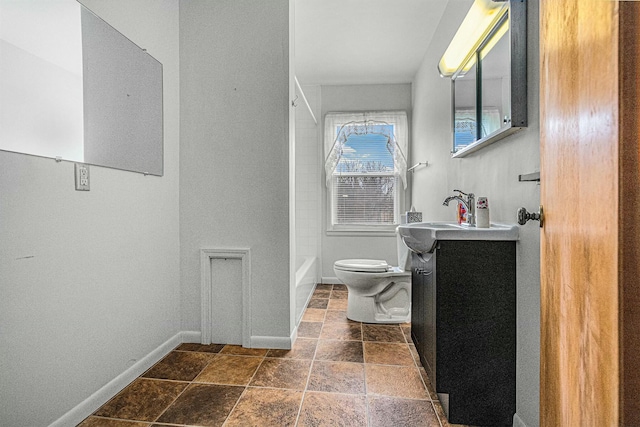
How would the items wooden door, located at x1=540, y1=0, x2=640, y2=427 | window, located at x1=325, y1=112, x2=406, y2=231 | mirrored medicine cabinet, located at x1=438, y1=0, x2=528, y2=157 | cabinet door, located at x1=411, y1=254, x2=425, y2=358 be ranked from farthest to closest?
window, located at x1=325, y1=112, x2=406, y2=231, cabinet door, located at x1=411, y1=254, x2=425, y2=358, mirrored medicine cabinet, located at x1=438, y1=0, x2=528, y2=157, wooden door, located at x1=540, y1=0, x2=640, y2=427

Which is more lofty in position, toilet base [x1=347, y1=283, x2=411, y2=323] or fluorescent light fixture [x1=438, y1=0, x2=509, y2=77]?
fluorescent light fixture [x1=438, y1=0, x2=509, y2=77]

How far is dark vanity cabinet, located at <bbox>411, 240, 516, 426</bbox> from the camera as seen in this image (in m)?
1.50

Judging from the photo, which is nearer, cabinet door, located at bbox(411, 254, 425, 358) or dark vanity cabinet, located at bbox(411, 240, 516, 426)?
dark vanity cabinet, located at bbox(411, 240, 516, 426)

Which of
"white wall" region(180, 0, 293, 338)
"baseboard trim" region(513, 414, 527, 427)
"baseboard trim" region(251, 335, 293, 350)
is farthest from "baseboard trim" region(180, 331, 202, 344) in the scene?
"baseboard trim" region(513, 414, 527, 427)

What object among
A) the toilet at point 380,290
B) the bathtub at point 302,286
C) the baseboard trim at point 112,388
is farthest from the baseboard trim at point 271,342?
the toilet at point 380,290

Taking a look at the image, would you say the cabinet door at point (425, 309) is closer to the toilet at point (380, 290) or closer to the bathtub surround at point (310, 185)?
the toilet at point (380, 290)

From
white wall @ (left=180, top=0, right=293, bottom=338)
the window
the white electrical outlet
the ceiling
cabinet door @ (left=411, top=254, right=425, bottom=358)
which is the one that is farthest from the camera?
the window

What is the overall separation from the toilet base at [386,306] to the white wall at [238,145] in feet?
2.60

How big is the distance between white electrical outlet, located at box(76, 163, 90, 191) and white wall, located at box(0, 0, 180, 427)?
0.10 feet

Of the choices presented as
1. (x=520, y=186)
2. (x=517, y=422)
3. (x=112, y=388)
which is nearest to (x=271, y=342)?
(x=112, y=388)

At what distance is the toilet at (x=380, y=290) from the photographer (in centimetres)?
284

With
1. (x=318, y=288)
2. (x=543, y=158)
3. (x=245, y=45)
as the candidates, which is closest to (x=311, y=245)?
Result: (x=318, y=288)

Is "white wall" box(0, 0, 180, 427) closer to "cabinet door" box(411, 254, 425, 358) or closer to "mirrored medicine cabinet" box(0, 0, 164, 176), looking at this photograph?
"mirrored medicine cabinet" box(0, 0, 164, 176)

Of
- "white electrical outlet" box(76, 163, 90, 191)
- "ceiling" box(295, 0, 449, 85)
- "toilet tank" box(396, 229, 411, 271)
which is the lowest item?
"toilet tank" box(396, 229, 411, 271)
